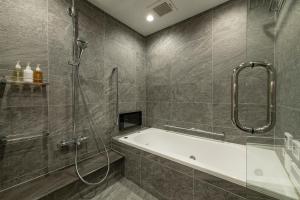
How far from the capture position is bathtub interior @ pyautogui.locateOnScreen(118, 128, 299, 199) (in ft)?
2.60

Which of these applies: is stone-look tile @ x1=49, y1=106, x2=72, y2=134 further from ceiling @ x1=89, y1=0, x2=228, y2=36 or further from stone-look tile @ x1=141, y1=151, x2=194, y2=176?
ceiling @ x1=89, y1=0, x2=228, y2=36

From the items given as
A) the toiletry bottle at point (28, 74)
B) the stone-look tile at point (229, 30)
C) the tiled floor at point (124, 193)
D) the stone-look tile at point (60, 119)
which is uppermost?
the stone-look tile at point (229, 30)

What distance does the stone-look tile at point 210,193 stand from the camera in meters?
0.97

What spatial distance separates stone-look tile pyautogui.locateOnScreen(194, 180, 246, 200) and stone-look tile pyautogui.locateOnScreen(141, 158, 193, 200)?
65 mm

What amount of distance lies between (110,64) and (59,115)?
1.01 metres

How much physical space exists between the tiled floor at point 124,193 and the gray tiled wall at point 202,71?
112cm

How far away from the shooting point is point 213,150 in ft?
5.67

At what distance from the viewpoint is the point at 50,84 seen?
1.39 m

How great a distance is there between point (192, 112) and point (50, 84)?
1.93 m

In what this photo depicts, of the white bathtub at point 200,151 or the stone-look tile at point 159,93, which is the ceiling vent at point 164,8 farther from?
the white bathtub at point 200,151

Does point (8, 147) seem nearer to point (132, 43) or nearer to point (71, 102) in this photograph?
point (71, 102)

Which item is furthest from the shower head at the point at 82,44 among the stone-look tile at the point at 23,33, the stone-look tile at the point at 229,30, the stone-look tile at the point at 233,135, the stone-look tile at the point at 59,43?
the stone-look tile at the point at 233,135

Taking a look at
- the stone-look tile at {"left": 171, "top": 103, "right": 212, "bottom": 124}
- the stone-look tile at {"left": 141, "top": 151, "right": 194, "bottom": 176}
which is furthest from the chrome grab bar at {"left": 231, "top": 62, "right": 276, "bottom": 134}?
the stone-look tile at {"left": 171, "top": 103, "right": 212, "bottom": 124}

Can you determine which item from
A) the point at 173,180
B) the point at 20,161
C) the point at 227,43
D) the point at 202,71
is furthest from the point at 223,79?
the point at 20,161
